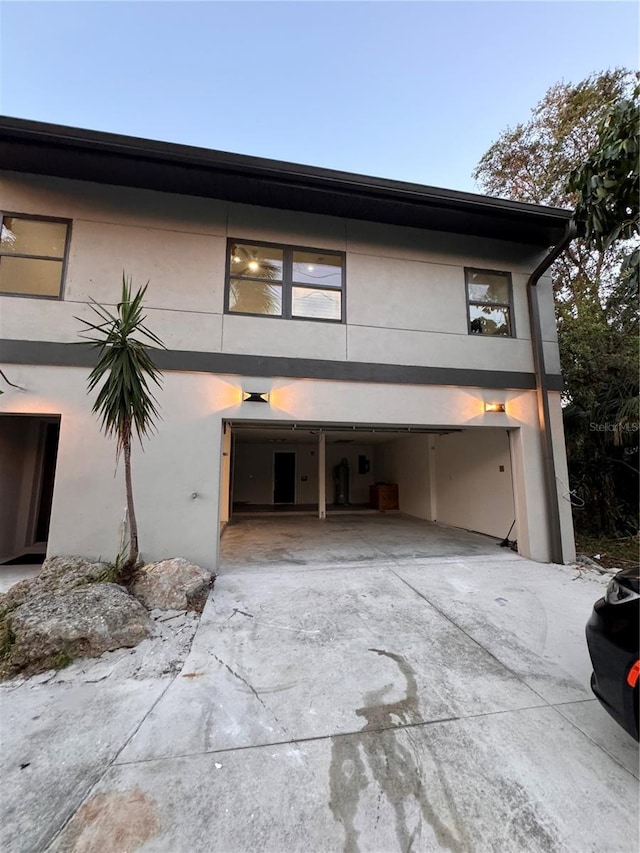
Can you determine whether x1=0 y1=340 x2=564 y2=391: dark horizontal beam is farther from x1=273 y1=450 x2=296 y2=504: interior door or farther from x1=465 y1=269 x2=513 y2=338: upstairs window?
x1=273 y1=450 x2=296 y2=504: interior door

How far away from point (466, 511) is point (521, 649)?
4945mm

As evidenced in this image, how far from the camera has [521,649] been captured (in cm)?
284

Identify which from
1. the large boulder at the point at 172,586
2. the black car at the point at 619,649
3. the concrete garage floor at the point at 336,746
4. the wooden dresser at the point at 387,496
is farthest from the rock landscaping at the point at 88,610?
the wooden dresser at the point at 387,496

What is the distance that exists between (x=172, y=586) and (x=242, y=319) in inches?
136

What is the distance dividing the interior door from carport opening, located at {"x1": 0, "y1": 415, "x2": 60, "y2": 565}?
7.33 m

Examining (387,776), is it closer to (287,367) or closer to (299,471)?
(287,367)

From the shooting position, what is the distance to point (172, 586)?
12.1 ft

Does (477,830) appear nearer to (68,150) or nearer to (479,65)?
(68,150)

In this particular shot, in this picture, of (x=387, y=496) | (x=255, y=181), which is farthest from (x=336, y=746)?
(x=387, y=496)

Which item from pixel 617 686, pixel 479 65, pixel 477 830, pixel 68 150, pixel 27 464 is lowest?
pixel 477 830

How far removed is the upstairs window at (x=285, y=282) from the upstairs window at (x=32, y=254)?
219 centimetres

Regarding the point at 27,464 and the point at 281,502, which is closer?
the point at 27,464

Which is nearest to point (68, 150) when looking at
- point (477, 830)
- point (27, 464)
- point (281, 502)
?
point (27, 464)

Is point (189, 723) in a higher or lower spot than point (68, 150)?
lower
